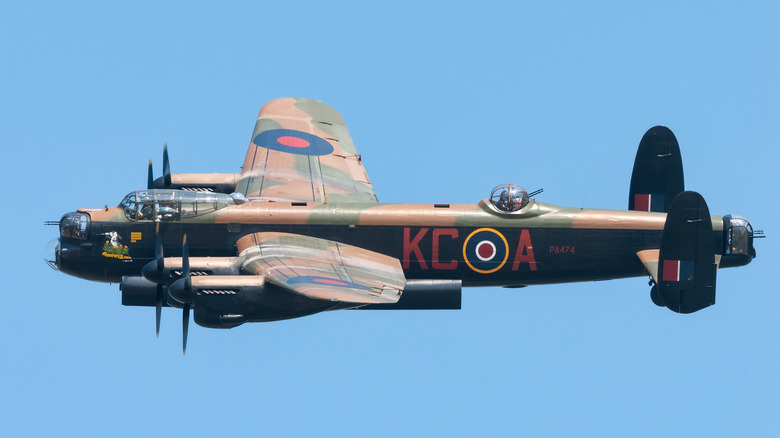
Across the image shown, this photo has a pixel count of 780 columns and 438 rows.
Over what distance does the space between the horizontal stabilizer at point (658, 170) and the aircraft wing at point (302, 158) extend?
7.55m

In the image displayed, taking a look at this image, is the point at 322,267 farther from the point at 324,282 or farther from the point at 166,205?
the point at 166,205

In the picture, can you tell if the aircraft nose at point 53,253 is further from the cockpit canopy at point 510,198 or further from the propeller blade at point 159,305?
the cockpit canopy at point 510,198

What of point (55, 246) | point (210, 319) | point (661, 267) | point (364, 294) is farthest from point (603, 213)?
point (55, 246)

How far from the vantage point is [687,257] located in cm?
3622

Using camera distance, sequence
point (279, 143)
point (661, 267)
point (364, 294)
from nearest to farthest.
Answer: point (364, 294)
point (661, 267)
point (279, 143)

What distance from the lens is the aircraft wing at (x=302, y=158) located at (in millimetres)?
39938

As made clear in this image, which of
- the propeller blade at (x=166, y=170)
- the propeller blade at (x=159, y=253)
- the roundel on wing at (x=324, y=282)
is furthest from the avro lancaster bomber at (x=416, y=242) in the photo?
the propeller blade at (x=166, y=170)

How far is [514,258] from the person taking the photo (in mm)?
37844

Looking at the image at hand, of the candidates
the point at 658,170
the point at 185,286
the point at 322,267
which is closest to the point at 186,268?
the point at 185,286

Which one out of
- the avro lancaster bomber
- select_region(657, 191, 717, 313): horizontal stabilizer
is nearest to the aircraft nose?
the avro lancaster bomber

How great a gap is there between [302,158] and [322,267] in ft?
21.7

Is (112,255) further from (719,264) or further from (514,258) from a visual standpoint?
(719,264)

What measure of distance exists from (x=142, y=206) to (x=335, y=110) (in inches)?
363

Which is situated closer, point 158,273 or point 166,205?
point 158,273
